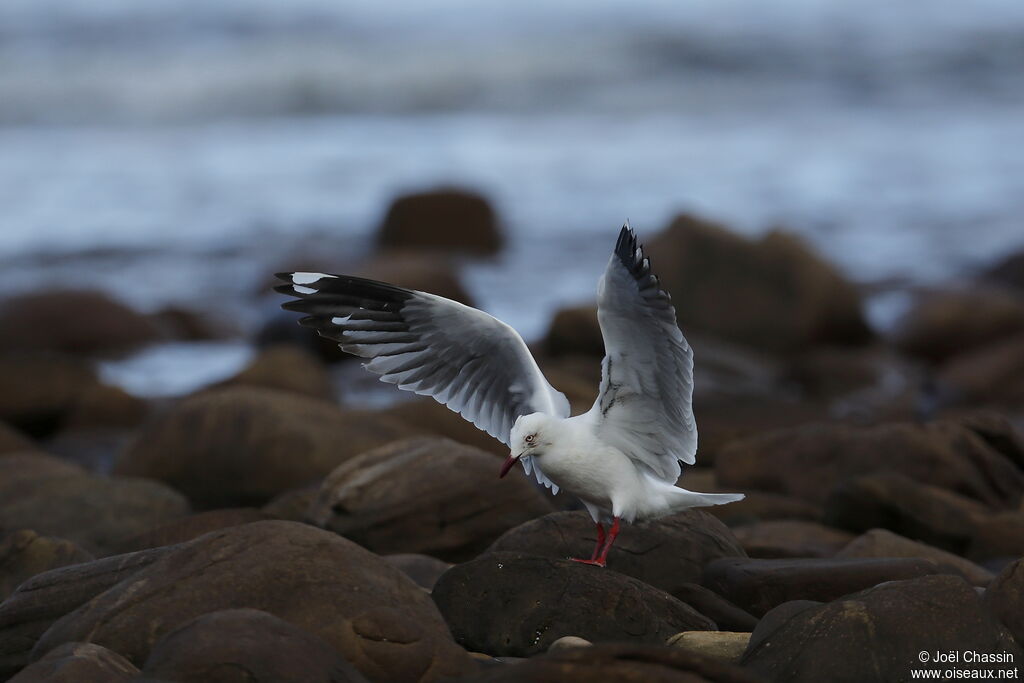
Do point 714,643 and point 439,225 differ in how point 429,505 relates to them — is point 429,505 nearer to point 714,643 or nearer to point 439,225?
point 714,643

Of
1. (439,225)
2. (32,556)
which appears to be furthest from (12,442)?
(439,225)

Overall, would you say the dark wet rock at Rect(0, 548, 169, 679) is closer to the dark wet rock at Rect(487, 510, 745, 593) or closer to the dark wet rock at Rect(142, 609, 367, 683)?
the dark wet rock at Rect(142, 609, 367, 683)

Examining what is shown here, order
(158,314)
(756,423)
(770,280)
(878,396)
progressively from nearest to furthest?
1. (756,423)
2. (878,396)
3. (770,280)
4. (158,314)

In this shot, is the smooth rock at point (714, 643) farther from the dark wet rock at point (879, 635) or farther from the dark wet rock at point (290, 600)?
the dark wet rock at point (290, 600)

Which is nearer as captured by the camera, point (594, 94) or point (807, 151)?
point (807, 151)

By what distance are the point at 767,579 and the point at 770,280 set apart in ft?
24.4

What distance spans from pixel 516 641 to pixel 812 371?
7.34 m

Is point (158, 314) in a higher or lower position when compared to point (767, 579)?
lower

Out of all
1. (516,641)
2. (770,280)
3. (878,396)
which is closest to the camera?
(516,641)

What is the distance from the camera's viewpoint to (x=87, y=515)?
6344 mm

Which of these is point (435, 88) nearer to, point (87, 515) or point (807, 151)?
point (807, 151)

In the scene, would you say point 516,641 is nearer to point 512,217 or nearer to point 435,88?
point 512,217

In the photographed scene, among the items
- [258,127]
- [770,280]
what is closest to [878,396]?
[770,280]

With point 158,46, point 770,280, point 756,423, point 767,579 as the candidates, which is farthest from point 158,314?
point 158,46
